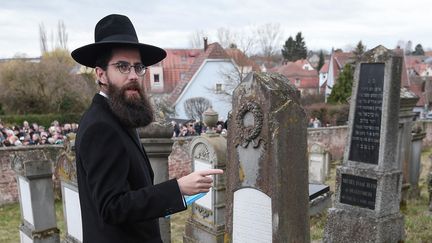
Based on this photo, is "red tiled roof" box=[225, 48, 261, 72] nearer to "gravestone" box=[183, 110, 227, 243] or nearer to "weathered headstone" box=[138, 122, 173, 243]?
"gravestone" box=[183, 110, 227, 243]

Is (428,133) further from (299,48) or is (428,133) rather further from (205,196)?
(299,48)

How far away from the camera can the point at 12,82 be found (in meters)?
22.9

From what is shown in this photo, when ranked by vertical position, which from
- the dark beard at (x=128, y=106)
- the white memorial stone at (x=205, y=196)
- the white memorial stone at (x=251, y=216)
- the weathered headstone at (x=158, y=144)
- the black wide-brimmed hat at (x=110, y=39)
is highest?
the black wide-brimmed hat at (x=110, y=39)

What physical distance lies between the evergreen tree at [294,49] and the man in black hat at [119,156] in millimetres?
66911

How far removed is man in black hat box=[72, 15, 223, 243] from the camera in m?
1.86

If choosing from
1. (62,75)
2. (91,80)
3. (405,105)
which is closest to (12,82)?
(62,75)

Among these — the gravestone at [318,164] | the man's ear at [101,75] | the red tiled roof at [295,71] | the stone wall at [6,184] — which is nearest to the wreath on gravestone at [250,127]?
the man's ear at [101,75]

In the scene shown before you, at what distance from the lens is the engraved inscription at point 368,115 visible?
18.2 ft

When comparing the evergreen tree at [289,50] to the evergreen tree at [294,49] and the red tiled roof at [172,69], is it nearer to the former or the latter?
the evergreen tree at [294,49]

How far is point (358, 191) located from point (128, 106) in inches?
181

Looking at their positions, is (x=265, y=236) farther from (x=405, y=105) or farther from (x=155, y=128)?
(x=405, y=105)

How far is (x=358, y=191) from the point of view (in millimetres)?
5707

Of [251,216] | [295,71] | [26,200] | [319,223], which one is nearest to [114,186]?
[251,216]

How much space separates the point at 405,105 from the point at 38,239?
6727 mm
